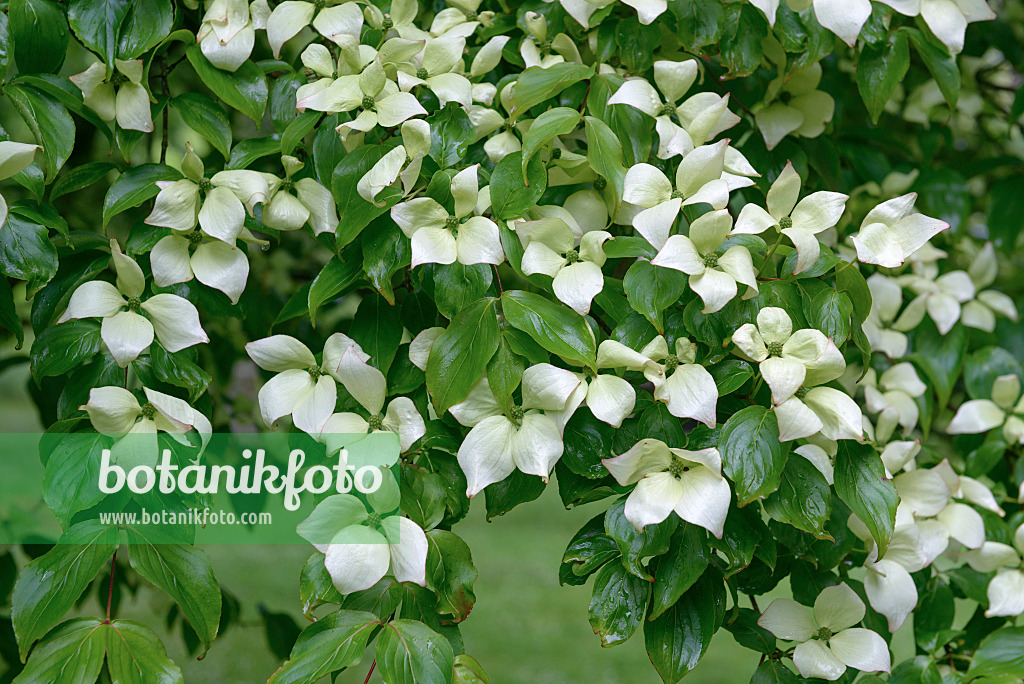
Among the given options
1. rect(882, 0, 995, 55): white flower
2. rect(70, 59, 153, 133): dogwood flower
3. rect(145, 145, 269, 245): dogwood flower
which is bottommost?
rect(145, 145, 269, 245): dogwood flower

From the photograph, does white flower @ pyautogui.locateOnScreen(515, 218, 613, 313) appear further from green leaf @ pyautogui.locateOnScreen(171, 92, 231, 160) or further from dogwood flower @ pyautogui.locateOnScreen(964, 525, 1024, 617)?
dogwood flower @ pyautogui.locateOnScreen(964, 525, 1024, 617)

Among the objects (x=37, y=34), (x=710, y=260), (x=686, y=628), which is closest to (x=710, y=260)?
(x=710, y=260)

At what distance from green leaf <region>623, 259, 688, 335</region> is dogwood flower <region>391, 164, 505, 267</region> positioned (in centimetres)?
12

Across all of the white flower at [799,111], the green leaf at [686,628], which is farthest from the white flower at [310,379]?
the white flower at [799,111]

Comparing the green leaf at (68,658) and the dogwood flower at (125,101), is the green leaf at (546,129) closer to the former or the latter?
the dogwood flower at (125,101)

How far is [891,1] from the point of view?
2.72 feet

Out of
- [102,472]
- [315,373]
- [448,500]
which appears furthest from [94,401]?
[448,500]

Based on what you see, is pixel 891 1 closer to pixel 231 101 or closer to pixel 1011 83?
pixel 231 101

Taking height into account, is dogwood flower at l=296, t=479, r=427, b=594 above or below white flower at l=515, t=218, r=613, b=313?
below

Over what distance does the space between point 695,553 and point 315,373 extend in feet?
1.28

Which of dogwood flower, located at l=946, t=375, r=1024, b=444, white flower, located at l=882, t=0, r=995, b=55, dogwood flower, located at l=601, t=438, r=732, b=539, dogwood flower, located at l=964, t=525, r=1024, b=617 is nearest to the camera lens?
dogwood flower, located at l=601, t=438, r=732, b=539

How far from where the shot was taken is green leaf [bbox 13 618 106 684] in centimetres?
65

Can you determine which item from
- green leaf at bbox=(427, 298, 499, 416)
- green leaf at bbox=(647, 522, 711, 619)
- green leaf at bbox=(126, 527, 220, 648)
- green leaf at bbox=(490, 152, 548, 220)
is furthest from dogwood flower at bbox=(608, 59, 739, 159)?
green leaf at bbox=(126, 527, 220, 648)

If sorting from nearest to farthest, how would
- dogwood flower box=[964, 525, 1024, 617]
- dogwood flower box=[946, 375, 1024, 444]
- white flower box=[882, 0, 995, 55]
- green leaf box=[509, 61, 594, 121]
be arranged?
green leaf box=[509, 61, 594, 121], white flower box=[882, 0, 995, 55], dogwood flower box=[964, 525, 1024, 617], dogwood flower box=[946, 375, 1024, 444]
